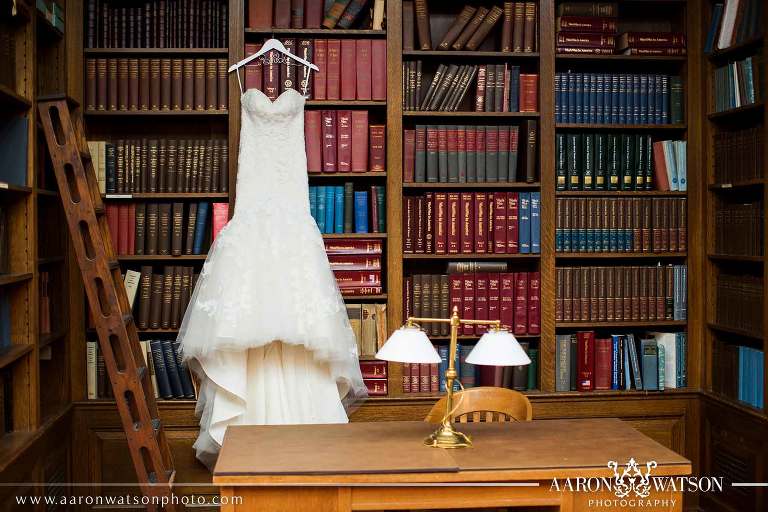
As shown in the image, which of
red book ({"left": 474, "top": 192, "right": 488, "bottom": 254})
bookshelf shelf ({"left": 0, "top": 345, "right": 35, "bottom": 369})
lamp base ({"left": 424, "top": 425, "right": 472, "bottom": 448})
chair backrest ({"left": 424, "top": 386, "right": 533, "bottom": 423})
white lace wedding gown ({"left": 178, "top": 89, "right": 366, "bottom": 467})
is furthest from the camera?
red book ({"left": 474, "top": 192, "right": 488, "bottom": 254})

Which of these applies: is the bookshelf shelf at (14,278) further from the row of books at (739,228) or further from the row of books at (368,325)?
the row of books at (739,228)

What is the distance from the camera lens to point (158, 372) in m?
3.87

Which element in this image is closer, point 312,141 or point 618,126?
point 312,141

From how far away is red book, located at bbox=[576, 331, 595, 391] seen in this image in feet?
13.3

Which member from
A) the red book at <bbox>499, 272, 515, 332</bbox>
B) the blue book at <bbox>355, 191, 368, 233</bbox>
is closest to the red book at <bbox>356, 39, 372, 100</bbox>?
the blue book at <bbox>355, 191, 368, 233</bbox>

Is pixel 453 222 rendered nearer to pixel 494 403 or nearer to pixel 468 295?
pixel 468 295

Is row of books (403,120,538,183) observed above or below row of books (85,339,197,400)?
above

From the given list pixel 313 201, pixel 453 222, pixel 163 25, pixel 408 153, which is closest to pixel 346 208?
pixel 313 201

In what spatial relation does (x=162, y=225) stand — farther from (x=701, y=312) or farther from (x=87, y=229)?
(x=701, y=312)

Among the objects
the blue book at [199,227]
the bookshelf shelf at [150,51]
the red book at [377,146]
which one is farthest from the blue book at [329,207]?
the bookshelf shelf at [150,51]

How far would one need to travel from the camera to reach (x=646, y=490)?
2.35 m

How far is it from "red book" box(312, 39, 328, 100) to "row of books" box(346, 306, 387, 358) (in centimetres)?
75

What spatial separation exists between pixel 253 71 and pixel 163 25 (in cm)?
45

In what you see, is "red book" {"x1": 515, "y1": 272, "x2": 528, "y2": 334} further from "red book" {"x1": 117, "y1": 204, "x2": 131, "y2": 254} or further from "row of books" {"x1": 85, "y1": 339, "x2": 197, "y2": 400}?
"red book" {"x1": 117, "y1": 204, "x2": 131, "y2": 254}
